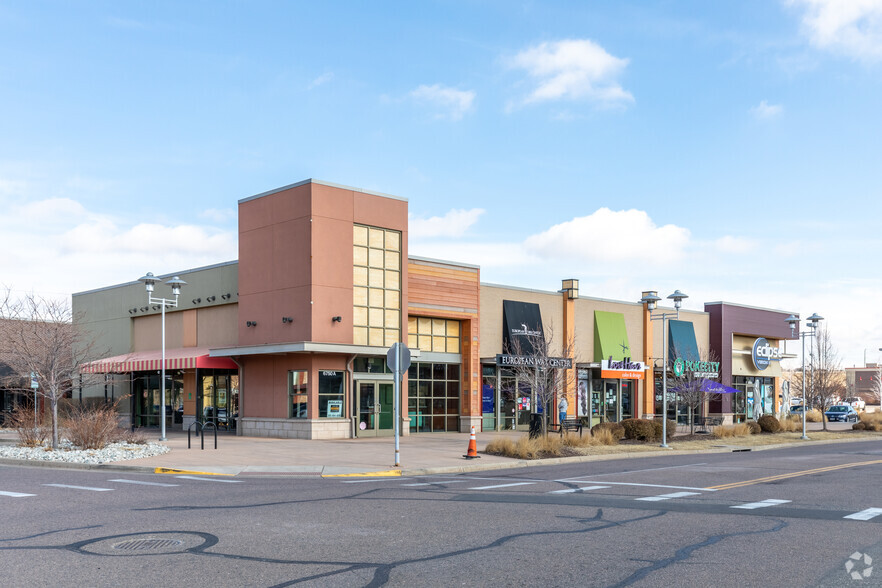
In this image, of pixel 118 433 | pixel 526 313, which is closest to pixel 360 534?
pixel 118 433

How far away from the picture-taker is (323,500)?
530 inches

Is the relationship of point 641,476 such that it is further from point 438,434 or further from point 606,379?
point 606,379

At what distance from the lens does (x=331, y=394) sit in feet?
98.1

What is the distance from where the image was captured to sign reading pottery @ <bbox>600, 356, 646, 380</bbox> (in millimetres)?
42469

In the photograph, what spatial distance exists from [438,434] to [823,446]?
1514 centimetres

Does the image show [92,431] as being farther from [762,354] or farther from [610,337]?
[762,354]

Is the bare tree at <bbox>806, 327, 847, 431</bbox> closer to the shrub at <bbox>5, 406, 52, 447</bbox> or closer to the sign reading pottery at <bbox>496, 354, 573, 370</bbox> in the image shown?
the sign reading pottery at <bbox>496, 354, 573, 370</bbox>

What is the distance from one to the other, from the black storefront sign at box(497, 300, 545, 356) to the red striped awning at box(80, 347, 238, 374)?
12.6m

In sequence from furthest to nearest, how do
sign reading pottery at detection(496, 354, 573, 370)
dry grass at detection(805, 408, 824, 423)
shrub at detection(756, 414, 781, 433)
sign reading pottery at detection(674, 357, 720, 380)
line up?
dry grass at detection(805, 408, 824, 423), sign reading pottery at detection(674, 357, 720, 380), shrub at detection(756, 414, 781, 433), sign reading pottery at detection(496, 354, 573, 370)

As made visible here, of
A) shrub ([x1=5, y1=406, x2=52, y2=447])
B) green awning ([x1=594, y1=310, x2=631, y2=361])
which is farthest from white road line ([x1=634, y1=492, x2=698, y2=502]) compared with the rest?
green awning ([x1=594, y1=310, x2=631, y2=361])

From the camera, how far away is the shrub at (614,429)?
94.9 feet

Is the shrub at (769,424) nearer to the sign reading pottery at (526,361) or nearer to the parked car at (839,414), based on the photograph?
the sign reading pottery at (526,361)

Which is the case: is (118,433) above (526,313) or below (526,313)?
below

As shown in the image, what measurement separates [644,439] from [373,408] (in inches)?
402
